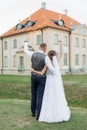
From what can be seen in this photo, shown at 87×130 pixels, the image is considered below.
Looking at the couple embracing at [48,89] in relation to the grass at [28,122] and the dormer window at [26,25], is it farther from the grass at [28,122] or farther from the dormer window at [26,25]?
the dormer window at [26,25]

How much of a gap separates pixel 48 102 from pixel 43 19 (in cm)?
3442

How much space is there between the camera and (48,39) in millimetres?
38031

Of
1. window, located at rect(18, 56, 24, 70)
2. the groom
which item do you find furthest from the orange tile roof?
the groom

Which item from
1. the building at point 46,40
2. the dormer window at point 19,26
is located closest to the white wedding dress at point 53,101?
the building at point 46,40

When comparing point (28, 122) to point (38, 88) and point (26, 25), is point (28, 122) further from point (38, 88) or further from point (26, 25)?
point (26, 25)

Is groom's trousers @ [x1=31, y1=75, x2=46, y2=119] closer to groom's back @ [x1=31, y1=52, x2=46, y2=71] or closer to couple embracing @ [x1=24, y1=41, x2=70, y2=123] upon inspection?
couple embracing @ [x1=24, y1=41, x2=70, y2=123]

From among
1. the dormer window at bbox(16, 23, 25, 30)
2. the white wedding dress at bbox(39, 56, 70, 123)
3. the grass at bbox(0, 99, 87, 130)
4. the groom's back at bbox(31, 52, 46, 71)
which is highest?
the dormer window at bbox(16, 23, 25, 30)

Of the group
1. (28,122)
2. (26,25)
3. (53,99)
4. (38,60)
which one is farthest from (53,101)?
(26,25)

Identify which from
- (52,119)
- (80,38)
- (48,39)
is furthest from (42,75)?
(80,38)

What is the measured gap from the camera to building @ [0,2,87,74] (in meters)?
39.3

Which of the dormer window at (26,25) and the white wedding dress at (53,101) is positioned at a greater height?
the dormer window at (26,25)

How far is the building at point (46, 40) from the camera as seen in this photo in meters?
39.3

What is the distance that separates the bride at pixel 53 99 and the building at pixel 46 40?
3115cm

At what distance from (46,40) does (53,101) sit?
31.8 metres
